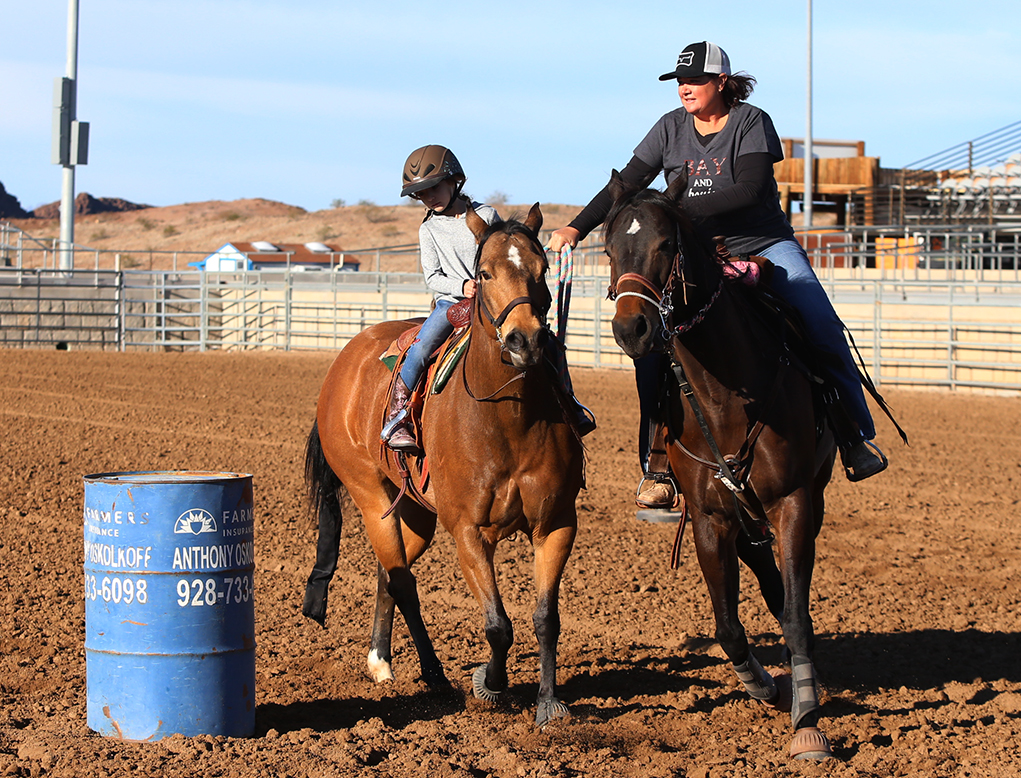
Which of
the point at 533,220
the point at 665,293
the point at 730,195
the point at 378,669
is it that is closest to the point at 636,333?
the point at 665,293

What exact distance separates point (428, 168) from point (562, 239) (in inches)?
32.0

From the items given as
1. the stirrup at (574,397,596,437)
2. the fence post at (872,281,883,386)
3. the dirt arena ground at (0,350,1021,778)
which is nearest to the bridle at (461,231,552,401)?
the stirrup at (574,397,596,437)

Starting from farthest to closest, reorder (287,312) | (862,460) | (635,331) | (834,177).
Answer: (834,177)
(287,312)
(862,460)
(635,331)

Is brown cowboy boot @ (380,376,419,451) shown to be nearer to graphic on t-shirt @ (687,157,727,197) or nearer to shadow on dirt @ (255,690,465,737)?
shadow on dirt @ (255,690,465,737)

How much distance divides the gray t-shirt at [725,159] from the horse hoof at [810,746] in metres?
1.92

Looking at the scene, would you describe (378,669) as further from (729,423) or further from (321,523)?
(729,423)

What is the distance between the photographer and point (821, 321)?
453 cm

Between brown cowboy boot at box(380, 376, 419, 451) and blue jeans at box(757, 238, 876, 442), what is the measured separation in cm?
172

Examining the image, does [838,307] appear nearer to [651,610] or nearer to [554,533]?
[651,610]

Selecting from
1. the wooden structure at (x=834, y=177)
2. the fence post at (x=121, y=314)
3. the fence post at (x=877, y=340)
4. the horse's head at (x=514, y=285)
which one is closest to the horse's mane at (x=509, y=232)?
the horse's head at (x=514, y=285)

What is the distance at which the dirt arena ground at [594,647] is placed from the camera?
3.74 metres

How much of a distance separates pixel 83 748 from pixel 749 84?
11.8 ft

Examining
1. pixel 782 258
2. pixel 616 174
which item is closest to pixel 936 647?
pixel 782 258

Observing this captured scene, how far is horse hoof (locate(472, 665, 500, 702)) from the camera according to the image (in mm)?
4434
